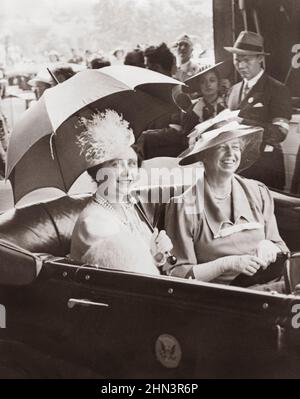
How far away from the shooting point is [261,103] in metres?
3.12

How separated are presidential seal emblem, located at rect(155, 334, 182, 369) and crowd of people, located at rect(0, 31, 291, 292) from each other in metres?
0.35

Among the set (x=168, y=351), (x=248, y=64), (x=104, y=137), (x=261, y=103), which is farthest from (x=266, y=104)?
(x=168, y=351)

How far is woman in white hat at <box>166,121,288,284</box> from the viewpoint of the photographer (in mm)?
3031

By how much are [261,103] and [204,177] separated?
0.43m

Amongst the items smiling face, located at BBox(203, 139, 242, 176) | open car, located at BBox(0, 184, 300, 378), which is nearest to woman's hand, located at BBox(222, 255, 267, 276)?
open car, located at BBox(0, 184, 300, 378)

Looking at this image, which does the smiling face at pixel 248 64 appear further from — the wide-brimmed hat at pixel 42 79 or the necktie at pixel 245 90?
the wide-brimmed hat at pixel 42 79

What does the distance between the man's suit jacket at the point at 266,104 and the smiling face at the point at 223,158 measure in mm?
158

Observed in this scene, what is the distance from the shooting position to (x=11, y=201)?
3.30 meters

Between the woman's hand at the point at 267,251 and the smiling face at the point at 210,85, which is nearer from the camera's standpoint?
the woman's hand at the point at 267,251

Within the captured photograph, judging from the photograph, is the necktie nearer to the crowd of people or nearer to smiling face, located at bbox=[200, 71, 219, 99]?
the crowd of people

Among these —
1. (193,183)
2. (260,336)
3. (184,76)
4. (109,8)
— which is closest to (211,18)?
(184,76)

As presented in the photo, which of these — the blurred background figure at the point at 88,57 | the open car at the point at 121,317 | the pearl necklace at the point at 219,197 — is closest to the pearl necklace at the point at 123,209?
the open car at the point at 121,317

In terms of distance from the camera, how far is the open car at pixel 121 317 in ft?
8.61

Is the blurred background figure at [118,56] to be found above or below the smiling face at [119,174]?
above
